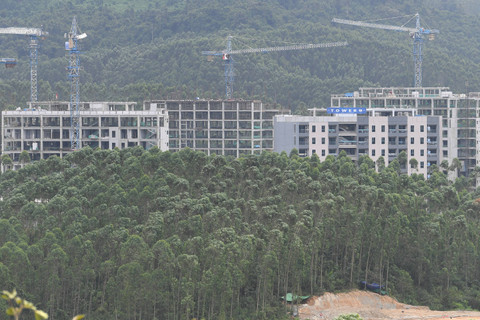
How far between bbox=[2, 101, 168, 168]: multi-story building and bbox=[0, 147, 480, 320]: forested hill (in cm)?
3505

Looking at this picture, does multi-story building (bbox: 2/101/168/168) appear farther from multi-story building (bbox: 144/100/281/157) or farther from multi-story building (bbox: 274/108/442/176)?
multi-story building (bbox: 144/100/281/157)

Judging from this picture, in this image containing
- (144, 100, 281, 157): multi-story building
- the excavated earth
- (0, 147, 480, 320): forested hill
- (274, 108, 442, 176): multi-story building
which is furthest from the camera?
(144, 100, 281, 157): multi-story building

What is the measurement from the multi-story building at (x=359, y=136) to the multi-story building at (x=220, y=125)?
19.5 meters

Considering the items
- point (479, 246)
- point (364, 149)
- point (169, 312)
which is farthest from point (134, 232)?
point (364, 149)

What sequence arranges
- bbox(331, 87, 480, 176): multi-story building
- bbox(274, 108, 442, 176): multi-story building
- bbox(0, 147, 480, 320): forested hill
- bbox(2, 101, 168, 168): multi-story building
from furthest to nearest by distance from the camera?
bbox(331, 87, 480, 176): multi-story building < bbox(274, 108, 442, 176): multi-story building < bbox(2, 101, 168, 168): multi-story building < bbox(0, 147, 480, 320): forested hill

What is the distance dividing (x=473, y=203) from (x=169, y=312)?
40.9 metres

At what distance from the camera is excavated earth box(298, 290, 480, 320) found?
280 ft

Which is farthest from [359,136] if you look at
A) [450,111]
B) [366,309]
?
[366,309]

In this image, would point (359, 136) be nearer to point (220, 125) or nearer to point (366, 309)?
point (220, 125)

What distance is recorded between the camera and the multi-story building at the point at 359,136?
14300 centimetres

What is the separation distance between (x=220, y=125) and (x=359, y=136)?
95.6 ft

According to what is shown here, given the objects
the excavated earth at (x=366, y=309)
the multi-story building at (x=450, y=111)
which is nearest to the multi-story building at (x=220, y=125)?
the multi-story building at (x=450, y=111)

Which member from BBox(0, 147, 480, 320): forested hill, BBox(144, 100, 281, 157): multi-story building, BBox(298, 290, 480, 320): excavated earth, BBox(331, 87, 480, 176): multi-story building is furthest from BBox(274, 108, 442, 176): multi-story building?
BBox(298, 290, 480, 320): excavated earth

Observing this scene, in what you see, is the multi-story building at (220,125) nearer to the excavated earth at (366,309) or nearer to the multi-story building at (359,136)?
the multi-story building at (359,136)
